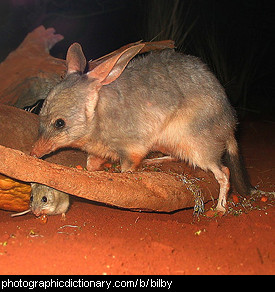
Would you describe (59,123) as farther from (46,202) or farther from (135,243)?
(135,243)

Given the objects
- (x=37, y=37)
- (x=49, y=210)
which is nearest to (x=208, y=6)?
(x=37, y=37)

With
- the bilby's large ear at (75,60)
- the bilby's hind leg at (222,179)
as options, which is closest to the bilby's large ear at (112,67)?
the bilby's large ear at (75,60)

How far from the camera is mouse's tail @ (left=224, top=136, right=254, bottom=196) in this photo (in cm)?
469

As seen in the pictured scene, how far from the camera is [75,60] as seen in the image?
4.38m

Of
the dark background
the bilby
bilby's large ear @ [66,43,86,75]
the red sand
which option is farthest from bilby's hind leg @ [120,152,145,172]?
the dark background

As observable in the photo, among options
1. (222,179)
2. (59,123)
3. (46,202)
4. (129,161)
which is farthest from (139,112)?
(46,202)

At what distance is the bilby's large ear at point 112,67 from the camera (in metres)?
3.96

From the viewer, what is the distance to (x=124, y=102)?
13.9ft

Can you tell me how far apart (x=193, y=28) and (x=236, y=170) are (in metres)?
6.53

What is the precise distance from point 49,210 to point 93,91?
1.37 metres

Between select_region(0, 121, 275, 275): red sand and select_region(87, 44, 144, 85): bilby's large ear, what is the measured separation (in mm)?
1413

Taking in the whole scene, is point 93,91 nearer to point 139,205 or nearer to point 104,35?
point 139,205

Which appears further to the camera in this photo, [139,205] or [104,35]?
[104,35]
